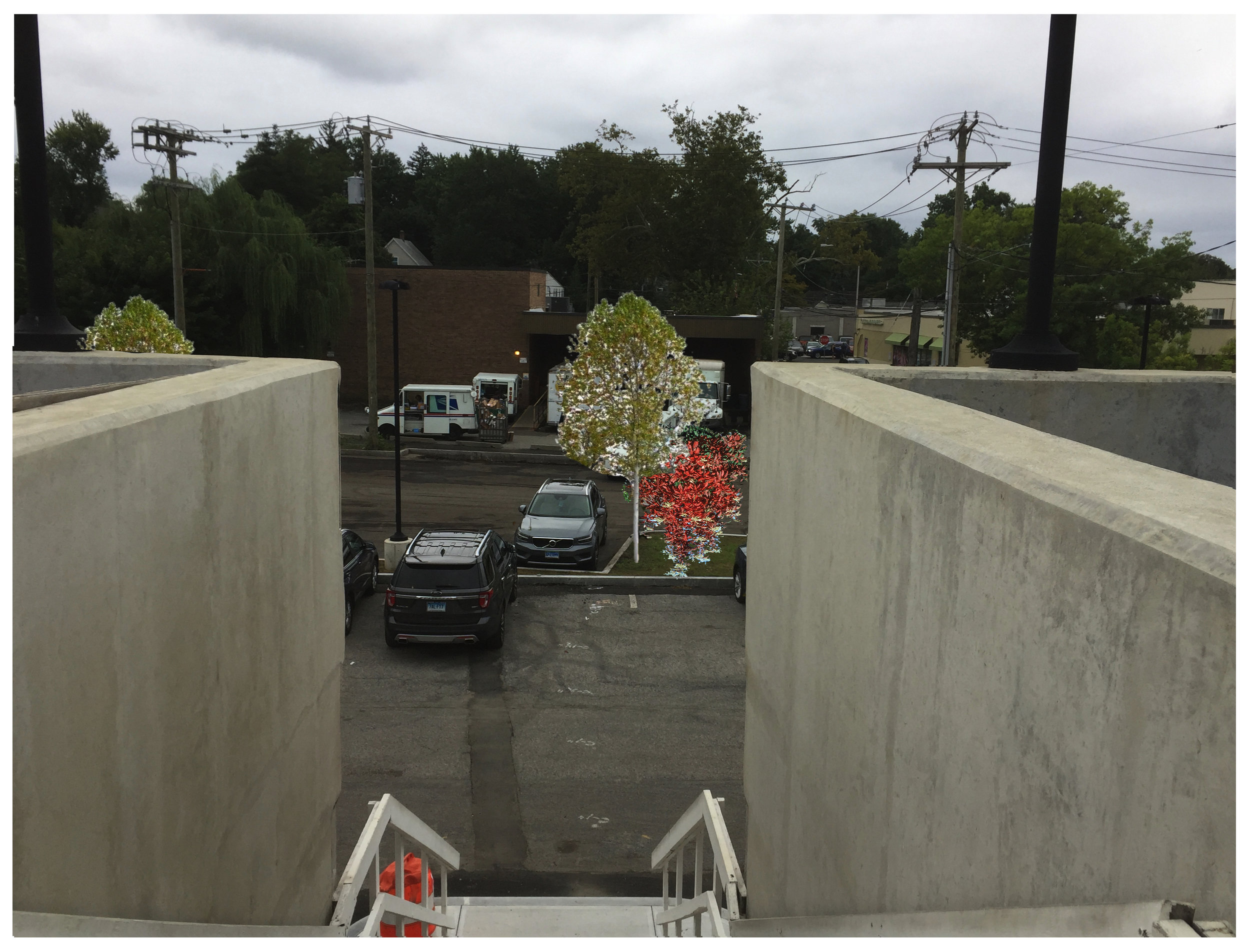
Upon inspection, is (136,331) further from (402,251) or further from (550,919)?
(402,251)

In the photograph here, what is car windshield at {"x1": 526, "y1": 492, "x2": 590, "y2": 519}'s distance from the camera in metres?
20.6

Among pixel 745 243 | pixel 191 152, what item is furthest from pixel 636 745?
pixel 745 243

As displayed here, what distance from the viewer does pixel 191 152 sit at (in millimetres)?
32469

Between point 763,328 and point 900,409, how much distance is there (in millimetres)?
38622

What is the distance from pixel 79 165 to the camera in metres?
66.4

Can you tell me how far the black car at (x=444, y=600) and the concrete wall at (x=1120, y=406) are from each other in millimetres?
9048

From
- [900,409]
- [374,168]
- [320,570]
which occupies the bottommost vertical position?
[320,570]

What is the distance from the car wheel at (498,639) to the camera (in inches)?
599

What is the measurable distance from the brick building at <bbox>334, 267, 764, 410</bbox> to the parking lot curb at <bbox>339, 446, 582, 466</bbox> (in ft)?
32.2

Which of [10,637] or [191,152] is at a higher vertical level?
[191,152]

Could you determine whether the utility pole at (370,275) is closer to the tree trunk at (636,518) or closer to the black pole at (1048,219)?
the tree trunk at (636,518)

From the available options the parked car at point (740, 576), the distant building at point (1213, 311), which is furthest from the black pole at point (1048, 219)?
the distant building at point (1213, 311)

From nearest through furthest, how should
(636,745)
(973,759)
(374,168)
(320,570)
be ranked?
(973,759) < (320,570) < (636,745) < (374,168)

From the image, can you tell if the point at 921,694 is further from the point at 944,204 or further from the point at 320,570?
the point at 944,204
